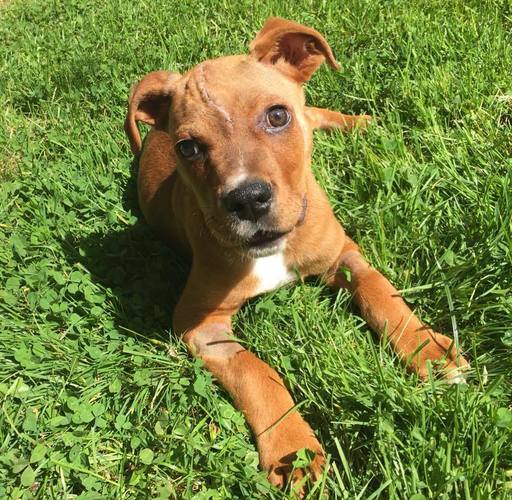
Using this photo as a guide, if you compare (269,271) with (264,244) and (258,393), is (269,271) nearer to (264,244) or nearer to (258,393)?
(264,244)

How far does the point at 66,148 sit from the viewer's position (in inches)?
230

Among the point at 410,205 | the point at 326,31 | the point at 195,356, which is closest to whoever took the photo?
A: the point at 195,356

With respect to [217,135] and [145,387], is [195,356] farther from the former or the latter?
[217,135]

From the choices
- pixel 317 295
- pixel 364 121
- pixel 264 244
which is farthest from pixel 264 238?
pixel 364 121

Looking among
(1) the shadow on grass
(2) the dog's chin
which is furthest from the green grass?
(2) the dog's chin

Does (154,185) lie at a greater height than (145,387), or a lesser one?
greater

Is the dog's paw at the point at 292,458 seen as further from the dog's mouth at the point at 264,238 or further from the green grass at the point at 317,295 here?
the dog's mouth at the point at 264,238

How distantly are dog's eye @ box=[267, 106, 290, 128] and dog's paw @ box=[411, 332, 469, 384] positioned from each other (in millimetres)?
1476

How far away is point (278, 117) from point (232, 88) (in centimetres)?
31

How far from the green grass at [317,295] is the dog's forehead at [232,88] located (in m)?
1.17

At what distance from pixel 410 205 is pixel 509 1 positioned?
2885mm

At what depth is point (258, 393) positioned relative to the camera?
3352 mm

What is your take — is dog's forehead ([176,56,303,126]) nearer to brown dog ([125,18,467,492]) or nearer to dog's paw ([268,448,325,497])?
brown dog ([125,18,467,492])

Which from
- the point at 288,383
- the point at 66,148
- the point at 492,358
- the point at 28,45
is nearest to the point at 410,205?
the point at 492,358
